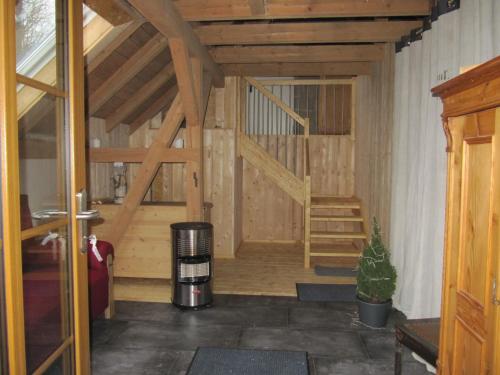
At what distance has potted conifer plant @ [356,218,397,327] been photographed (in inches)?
138

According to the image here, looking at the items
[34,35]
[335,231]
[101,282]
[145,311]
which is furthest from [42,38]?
[335,231]

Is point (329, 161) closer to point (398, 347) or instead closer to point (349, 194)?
point (349, 194)

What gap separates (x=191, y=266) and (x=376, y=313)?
168 cm

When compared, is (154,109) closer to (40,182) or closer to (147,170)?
(147,170)

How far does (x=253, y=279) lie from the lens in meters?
5.01

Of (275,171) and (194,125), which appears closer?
(194,125)

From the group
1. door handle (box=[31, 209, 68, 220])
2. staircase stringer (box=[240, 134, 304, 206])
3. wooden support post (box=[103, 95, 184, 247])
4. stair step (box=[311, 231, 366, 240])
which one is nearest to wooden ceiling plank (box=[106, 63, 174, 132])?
wooden support post (box=[103, 95, 184, 247])

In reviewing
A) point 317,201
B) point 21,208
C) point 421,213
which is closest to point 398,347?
point 421,213

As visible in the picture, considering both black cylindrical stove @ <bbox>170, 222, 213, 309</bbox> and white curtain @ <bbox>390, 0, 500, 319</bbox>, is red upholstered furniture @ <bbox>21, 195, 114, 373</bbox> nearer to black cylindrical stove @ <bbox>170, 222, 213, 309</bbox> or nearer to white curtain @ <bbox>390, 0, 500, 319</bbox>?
black cylindrical stove @ <bbox>170, 222, 213, 309</bbox>

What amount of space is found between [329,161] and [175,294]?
152 inches

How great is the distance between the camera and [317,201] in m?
6.33

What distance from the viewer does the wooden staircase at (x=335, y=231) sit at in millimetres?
5527

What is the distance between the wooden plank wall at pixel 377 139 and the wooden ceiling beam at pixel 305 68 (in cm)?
20

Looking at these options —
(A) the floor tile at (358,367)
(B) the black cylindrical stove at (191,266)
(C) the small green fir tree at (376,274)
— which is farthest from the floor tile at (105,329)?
(C) the small green fir tree at (376,274)
